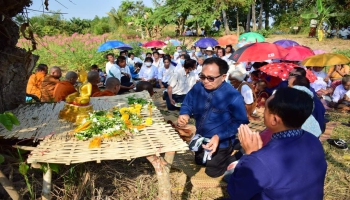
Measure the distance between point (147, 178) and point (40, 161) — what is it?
160cm

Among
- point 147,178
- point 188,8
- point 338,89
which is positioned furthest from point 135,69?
point 188,8

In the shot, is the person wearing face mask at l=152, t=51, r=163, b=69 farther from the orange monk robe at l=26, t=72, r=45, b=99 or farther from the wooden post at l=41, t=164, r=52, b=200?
the wooden post at l=41, t=164, r=52, b=200

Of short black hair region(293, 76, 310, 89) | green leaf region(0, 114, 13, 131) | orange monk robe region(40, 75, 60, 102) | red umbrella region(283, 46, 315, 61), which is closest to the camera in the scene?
green leaf region(0, 114, 13, 131)

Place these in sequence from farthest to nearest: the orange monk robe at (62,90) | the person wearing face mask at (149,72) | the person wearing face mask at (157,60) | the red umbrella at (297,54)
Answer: the person wearing face mask at (157,60) → the person wearing face mask at (149,72) → the red umbrella at (297,54) → the orange monk robe at (62,90)

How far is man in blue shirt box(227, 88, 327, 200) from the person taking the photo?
1772 mm

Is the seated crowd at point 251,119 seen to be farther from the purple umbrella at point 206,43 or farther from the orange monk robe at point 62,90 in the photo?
the purple umbrella at point 206,43

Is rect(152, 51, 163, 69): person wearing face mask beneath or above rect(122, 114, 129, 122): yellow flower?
beneath

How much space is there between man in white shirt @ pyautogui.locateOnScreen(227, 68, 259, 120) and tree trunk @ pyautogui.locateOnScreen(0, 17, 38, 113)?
380cm

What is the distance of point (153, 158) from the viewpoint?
2.55 m

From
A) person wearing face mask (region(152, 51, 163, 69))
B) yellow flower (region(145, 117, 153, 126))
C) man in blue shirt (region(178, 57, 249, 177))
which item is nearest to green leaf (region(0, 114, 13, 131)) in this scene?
yellow flower (region(145, 117, 153, 126))

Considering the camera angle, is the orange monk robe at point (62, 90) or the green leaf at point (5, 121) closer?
the green leaf at point (5, 121)

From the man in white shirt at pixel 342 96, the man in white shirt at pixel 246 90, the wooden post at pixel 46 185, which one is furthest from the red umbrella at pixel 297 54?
the wooden post at pixel 46 185

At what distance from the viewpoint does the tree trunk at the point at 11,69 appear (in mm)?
3445

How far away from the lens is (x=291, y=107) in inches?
72.2
